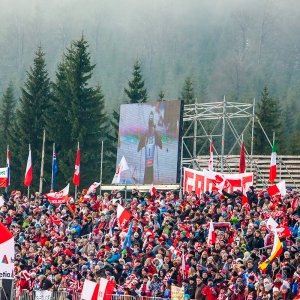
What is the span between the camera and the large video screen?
3675 centimetres

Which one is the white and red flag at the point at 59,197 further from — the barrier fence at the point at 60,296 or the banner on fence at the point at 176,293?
the banner on fence at the point at 176,293

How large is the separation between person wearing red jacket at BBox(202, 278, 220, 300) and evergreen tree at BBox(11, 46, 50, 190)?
41.0m

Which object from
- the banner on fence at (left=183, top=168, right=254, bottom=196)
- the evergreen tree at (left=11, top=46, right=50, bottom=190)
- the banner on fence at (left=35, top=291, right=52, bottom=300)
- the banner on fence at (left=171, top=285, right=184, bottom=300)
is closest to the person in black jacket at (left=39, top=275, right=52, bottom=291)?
the banner on fence at (left=35, top=291, right=52, bottom=300)

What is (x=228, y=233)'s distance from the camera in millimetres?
→ 24062

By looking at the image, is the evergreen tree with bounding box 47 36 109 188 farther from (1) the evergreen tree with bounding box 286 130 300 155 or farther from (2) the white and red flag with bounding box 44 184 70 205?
(2) the white and red flag with bounding box 44 184 70 205

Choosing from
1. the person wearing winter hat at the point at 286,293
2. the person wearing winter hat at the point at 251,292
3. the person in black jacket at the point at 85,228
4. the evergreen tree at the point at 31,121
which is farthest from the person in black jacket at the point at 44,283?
the evergreen tree at the point at 31,121

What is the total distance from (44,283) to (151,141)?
13.4 meters

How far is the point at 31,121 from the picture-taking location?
6209 centimetres

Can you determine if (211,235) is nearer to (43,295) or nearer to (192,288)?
(192,288)

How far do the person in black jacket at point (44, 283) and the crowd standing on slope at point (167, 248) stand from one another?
3 centimetres

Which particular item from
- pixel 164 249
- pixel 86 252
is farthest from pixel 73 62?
pixel 164 249

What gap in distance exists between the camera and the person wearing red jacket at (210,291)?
20.4m

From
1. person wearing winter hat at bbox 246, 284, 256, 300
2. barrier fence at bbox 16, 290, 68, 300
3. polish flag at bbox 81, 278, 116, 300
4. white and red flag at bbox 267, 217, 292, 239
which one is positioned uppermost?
white and red flag at bbox 267, 217, 292, 239

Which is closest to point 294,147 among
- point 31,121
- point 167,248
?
point 31,121
